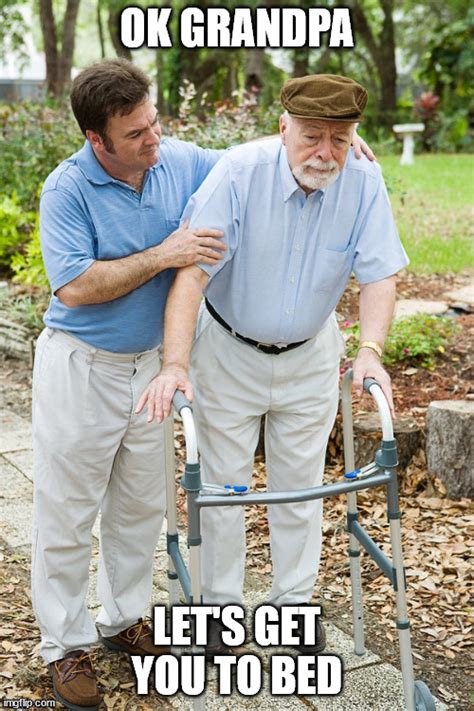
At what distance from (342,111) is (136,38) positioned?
3.18m

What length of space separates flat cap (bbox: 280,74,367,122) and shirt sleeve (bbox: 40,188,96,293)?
2.16ft

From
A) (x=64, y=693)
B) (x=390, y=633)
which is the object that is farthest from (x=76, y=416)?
(x=390, y=633)

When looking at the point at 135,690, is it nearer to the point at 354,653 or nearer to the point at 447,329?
the point at 354,653

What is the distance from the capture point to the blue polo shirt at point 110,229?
8.50 ft

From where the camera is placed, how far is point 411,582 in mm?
3689

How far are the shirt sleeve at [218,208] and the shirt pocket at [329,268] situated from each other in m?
0.26

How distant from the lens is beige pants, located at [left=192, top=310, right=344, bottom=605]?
296cm

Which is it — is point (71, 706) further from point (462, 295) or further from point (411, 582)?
point (462, 295)

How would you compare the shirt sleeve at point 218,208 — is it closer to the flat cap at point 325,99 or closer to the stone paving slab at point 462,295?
the flat cap at point 325,99

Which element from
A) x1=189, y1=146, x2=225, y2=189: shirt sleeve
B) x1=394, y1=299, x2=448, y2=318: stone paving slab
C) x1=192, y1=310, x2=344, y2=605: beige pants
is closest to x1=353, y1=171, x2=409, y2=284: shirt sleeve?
x1=192, y1=310, x2=344, y2=605: beige pants

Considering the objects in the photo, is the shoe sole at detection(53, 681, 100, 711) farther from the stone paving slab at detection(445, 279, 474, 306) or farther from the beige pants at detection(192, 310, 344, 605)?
the stone paving slab at detection(445, 279, 474, 306)

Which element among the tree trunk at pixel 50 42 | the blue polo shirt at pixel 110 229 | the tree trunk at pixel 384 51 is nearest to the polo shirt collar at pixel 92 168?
the blue polo shirt at pixel 110 229

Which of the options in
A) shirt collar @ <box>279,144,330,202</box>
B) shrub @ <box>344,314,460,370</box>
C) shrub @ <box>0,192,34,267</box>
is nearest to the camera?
shirt collar @ <box>279,144,330,202</box>

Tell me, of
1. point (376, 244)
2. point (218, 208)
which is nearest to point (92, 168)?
point (218, 208)
